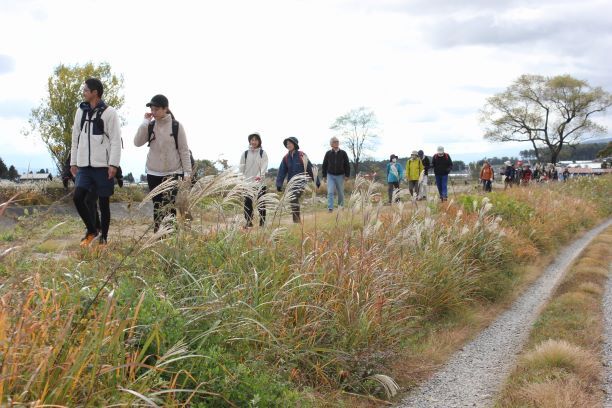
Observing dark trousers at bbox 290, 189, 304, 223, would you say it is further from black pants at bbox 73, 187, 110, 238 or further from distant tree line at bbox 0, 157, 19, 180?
distant tree line at bbox 0, 157, 19, 180

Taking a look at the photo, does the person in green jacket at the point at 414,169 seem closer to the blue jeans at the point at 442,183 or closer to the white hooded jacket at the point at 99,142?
the blue jeans at the point at 442,183

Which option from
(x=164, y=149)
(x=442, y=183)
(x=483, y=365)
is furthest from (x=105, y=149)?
(x=442, y=183)

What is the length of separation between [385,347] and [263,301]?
120 centimetres

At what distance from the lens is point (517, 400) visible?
168 inches

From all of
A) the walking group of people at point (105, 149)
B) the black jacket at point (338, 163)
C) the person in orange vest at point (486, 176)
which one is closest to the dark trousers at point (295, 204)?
the walking group of people at point (105, 149)

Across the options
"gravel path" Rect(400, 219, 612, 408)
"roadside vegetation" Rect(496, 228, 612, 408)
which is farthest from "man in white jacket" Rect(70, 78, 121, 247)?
"roadside vegetation" Rect(496, 228, 612, 408)

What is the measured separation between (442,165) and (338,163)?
14.7 feet

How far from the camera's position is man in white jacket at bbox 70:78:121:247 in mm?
6965

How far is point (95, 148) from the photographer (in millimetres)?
7020

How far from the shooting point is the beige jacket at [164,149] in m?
7.12

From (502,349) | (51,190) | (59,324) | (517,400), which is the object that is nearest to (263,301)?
(59,324)

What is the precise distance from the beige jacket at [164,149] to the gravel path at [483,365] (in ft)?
12.1

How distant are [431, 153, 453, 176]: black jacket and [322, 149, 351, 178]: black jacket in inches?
164

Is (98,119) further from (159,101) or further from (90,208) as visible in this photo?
(90,208)
